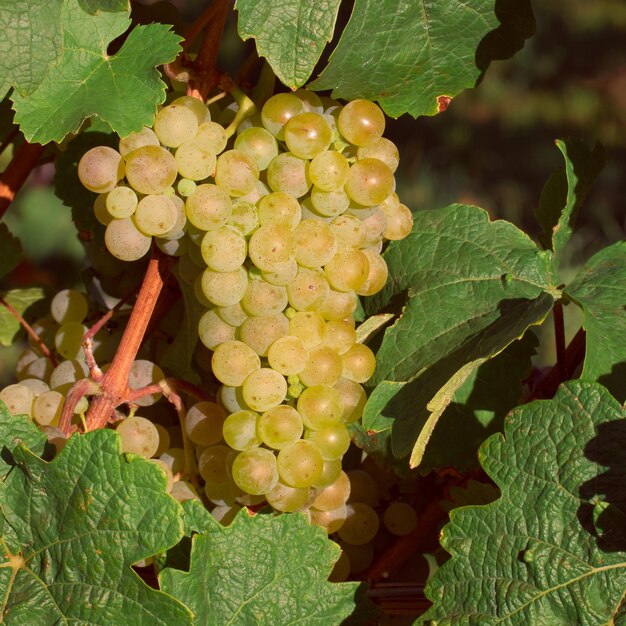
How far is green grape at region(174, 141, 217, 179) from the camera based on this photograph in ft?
2.34

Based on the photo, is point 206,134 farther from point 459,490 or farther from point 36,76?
point 459,490

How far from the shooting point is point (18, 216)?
2885 millimetres

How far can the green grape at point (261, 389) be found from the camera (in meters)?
0.72

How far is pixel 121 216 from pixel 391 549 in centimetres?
42

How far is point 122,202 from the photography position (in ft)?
2.35

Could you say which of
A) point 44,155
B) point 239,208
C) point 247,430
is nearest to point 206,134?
point 239,208

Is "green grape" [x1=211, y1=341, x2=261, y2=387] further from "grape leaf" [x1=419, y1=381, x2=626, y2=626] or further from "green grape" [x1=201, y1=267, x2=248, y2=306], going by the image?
"grape leaf" [x1=419, y1=381, x2=626, y2=626]

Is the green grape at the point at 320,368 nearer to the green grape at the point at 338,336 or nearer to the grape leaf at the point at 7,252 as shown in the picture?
the green grape at the point at 338,336

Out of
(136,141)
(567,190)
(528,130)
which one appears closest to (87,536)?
(136,141)

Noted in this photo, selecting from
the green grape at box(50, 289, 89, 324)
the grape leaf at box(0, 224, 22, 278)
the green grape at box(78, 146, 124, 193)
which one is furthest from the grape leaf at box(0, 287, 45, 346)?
the green grape at box(78, 146, 124, 193)

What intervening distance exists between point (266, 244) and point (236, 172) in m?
0.06

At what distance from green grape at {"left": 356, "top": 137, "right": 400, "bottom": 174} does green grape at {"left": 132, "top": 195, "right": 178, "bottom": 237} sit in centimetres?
16

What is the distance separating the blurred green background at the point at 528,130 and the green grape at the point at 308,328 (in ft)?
7.43

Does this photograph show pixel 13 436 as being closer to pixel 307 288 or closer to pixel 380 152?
pixel 307 288
